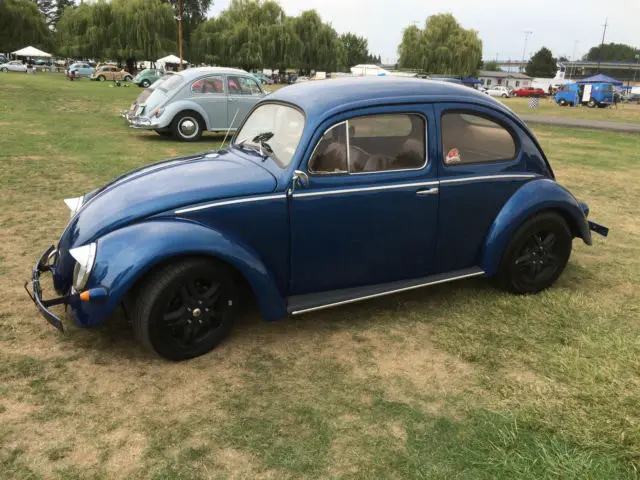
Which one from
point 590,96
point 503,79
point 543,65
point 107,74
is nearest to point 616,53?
point 543,65

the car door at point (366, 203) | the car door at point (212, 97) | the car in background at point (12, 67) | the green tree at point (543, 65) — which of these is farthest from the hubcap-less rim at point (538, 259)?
the green tree at point (543, 65)

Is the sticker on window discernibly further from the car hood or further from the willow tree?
the willow tree

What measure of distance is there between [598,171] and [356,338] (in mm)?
9088

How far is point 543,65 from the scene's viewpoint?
121m

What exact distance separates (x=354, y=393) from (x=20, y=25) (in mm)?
73449

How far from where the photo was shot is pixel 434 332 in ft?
12.8

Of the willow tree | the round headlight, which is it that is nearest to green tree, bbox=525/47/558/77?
the willow tree

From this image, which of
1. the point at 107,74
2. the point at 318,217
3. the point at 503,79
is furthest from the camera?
the point at 503,79

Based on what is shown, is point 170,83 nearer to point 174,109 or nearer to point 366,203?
point 174,109

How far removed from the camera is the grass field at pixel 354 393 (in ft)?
8.40

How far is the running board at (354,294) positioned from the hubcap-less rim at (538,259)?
44 centimetres

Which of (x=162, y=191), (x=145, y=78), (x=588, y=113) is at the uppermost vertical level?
(x=145, y=78)

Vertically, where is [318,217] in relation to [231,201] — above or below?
below

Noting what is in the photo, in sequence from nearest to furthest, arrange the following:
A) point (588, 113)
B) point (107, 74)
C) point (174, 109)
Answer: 1. point (174, 109)
2. point (588, 113)
3. point (107, 74)
